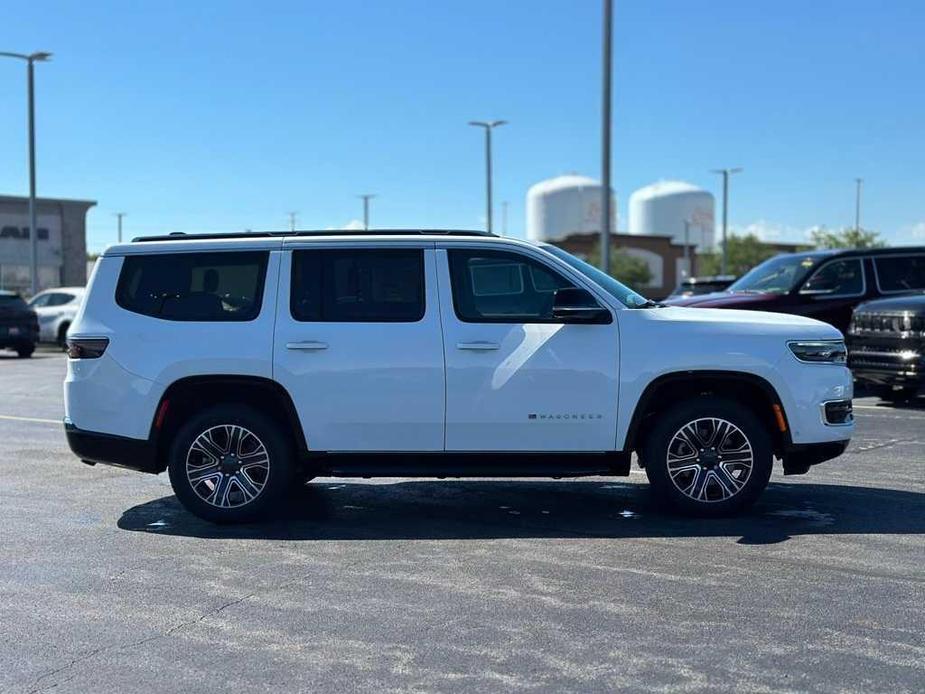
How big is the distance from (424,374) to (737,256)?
87.2 meters

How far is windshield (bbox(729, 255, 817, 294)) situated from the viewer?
49.8 feet

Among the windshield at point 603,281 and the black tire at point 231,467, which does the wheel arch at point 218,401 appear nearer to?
the black tire at point 231,467

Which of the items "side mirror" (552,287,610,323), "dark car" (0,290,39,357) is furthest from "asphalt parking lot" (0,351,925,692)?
"dark car" (0,290,39,357)

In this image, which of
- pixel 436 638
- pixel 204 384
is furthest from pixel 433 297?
pixel 436 638

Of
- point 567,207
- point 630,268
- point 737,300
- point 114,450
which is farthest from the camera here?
point 567,207

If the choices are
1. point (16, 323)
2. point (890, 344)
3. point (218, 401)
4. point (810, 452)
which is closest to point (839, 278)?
point (890, 344)

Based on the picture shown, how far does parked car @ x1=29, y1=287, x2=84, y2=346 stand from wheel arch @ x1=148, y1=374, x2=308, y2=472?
22.0 metres

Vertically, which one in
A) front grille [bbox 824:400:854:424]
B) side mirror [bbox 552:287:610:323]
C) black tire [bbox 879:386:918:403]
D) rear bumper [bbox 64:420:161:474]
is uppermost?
side mirror [bbox 552:287:610:323]

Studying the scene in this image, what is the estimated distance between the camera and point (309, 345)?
690cm

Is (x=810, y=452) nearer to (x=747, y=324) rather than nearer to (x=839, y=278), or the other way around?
(x=747, y=324)

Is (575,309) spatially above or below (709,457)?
above

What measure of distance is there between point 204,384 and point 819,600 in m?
4.04

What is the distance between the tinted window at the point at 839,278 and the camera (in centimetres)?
1508

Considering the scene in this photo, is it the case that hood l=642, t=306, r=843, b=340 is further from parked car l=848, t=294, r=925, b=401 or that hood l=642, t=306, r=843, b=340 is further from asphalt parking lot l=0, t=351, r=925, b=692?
parked car l=848, t=294, r=925, b=401
